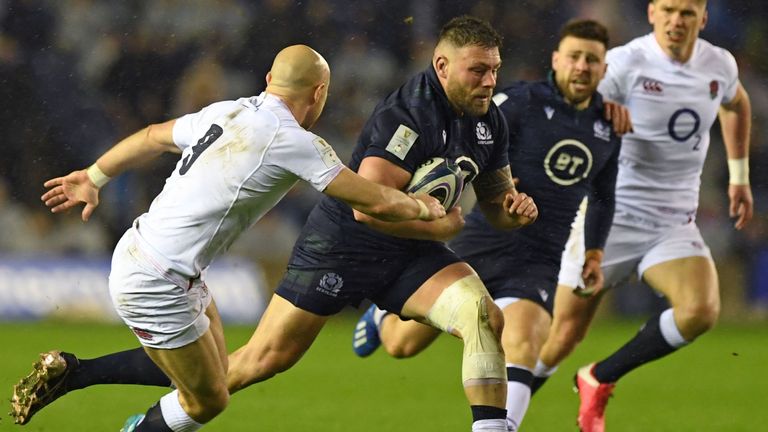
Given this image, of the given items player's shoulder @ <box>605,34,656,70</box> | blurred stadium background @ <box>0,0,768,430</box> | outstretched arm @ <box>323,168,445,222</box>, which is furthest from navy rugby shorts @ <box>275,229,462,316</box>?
blurred stadium background @ <box>0,0,768,430</box>

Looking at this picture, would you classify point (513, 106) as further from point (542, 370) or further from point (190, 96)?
point (190, 96)

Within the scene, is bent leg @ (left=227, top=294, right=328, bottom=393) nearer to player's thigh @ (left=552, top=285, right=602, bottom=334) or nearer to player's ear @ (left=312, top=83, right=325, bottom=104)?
player's ear @ (left=312, top=83, right=325, bottom=104)

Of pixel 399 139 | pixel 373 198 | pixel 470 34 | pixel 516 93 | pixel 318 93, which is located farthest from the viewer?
pixel 516 93

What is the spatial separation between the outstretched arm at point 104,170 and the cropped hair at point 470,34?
133 centimetres

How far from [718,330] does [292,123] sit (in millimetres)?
9724

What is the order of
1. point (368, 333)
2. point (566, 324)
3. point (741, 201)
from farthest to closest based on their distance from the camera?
point (741, 201)
point (368, 333)
point (566, 324)

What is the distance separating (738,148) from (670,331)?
5.17 ft

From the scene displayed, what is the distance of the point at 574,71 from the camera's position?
7352mm

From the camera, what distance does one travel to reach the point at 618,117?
295 inches

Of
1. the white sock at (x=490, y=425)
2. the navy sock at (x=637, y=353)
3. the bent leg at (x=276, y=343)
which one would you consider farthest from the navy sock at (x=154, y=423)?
the navy sock at (x=637, y=353)

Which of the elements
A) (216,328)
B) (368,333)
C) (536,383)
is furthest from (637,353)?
(216,328)

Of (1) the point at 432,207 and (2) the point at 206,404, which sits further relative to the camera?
(2) the point at 206,404

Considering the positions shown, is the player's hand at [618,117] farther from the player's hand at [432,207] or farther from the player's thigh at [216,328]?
the player's thigh at [216,328]

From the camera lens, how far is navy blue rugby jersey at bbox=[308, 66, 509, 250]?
6.03 metres
